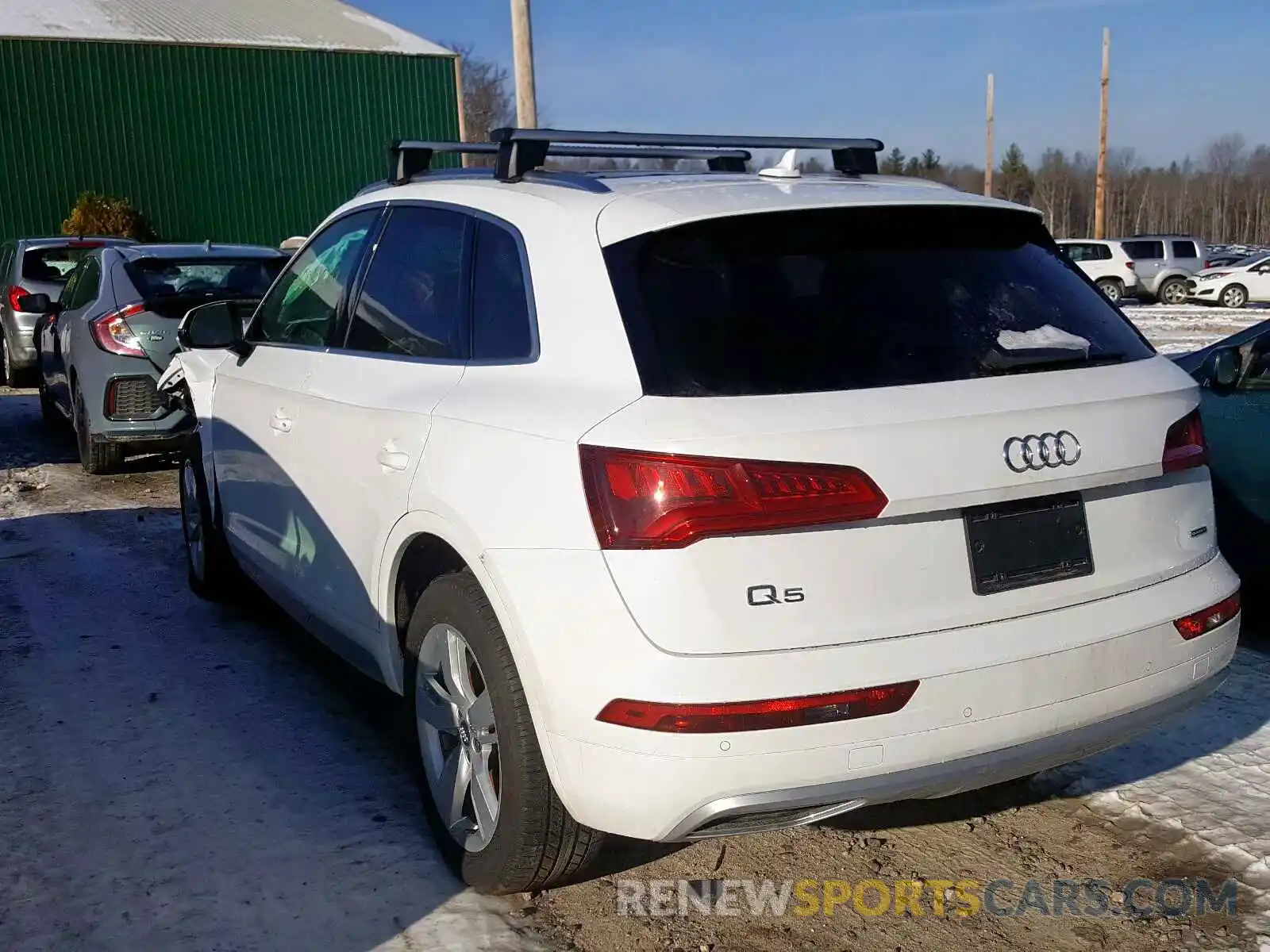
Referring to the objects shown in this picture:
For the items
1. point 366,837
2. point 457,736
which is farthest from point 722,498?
point 366,837

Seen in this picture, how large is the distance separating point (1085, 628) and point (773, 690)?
79cm

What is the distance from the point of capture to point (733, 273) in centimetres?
290

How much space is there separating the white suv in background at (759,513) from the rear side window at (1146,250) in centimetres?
3097

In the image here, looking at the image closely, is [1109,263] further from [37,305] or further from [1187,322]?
[37,305]

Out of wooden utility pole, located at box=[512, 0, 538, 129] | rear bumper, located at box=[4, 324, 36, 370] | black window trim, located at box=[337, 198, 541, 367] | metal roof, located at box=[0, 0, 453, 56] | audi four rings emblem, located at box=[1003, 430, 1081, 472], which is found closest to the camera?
audi four rings emblem, located at box=[1003, 430, 1081, 472]

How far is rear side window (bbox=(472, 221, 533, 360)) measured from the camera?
10.4 ft

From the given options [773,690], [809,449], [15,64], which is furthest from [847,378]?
[15,64]

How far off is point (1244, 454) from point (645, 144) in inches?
111

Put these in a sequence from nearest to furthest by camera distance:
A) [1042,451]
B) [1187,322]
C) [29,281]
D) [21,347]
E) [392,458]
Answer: [1042,451] → [392,458] → [21,347] → [29,281] → [1187,322]

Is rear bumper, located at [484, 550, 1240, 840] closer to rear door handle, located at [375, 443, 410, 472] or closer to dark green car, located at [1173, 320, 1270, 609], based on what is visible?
rear door handle, located at [375, 443, 410, 472]

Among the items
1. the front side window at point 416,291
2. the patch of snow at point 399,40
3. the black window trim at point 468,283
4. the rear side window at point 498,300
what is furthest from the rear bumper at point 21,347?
the patch of snow at point 399,40

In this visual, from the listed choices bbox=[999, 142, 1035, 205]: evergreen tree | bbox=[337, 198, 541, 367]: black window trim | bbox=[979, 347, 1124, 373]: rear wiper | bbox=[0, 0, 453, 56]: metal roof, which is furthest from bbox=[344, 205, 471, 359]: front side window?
bbox=[999, 142, 1035, 205]: evergreen tree

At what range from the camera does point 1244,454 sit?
5125 millimetres

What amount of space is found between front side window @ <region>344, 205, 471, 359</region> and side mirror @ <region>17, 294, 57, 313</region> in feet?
24.7
